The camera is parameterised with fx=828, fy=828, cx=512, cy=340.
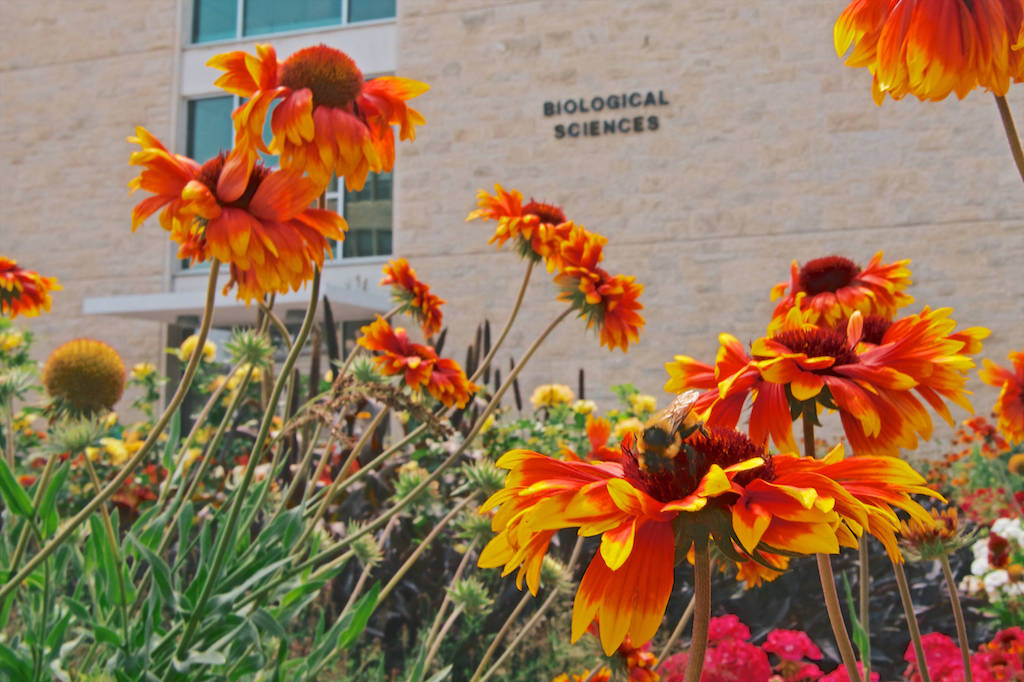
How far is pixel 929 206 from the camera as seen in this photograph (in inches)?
307

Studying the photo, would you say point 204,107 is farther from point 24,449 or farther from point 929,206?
point 929,206

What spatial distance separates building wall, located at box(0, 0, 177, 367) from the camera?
31.9ft

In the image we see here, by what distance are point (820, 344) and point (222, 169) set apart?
91 cm

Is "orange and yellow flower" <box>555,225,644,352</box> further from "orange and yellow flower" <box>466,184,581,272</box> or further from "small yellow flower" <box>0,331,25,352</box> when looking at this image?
"small yellow flower" <box>0,331,25,352</box>

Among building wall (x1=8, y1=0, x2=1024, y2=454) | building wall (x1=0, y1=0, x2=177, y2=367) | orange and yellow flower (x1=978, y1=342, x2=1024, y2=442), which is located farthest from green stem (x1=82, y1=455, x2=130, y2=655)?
building wall (x1=0, y1=0, x2=177, y2=367)

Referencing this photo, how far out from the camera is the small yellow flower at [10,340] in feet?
12.5

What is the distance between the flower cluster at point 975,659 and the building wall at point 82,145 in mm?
A: 9274

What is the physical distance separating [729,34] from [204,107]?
244 inches

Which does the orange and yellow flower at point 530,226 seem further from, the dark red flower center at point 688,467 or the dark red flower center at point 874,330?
the dark red flower center at point 688,467

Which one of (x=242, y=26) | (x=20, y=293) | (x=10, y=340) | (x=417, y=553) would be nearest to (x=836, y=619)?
(x=417, y=553)

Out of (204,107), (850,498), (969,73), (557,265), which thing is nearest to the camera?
→ (850,498)

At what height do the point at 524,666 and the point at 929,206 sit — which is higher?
the point at 929,206

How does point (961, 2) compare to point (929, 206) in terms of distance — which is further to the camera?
point (929, 206)

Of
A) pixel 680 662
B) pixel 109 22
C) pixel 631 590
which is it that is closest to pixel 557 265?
pixel 680 662
